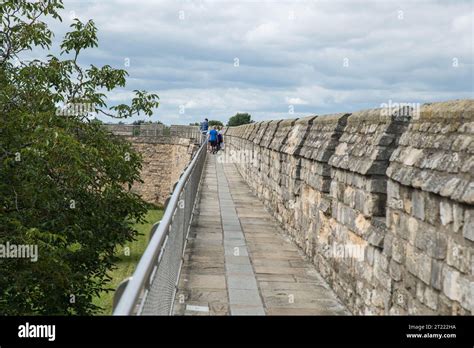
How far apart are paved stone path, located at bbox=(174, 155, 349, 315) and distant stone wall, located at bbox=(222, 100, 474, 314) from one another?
0.95ft

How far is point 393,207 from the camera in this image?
5.01 metres

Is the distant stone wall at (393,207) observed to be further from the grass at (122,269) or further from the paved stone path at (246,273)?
the grass at (122,269)

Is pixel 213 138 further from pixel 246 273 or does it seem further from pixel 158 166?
pixel 246 273

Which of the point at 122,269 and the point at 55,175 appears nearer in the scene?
the point at 55,175

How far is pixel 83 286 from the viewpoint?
11.6 m

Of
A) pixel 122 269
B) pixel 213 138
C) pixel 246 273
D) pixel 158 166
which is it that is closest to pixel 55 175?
pixel 246 273

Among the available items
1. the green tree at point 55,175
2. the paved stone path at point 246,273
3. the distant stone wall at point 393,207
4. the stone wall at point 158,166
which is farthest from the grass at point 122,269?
the distant stone wall at point 393,207

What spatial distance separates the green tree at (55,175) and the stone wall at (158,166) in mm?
33682

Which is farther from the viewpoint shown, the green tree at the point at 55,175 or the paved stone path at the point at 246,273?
the green tree at the point at 55,175

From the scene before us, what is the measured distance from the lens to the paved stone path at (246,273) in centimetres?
594

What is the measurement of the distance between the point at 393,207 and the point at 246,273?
2.74 meters

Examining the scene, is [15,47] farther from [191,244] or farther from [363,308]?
[363,308]

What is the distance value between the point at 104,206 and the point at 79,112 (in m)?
2.22
